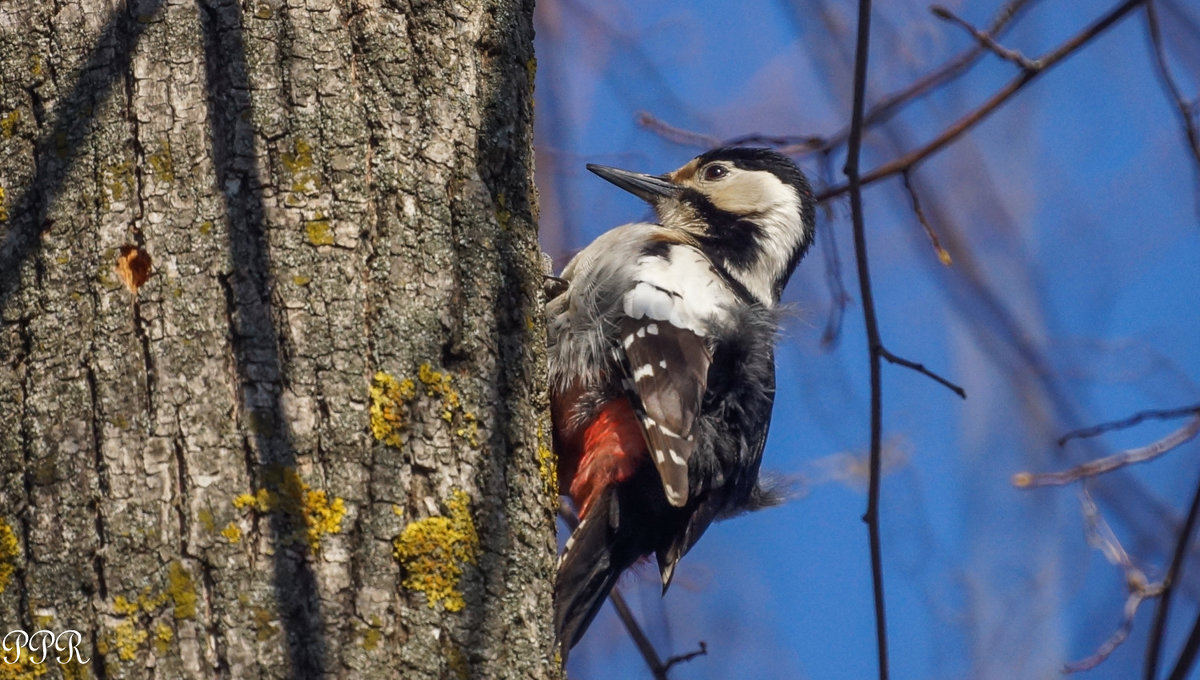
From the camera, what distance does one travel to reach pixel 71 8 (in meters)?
1.80

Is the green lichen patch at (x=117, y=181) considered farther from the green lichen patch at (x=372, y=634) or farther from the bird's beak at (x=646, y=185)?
the bird's beak at (x=646, y=185)

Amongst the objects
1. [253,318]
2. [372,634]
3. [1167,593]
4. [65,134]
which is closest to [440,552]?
[372,634]

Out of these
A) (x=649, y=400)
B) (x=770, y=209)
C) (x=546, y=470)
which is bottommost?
(x=546, y=470)

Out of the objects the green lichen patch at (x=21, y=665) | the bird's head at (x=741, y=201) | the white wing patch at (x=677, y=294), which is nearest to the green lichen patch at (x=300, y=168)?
the green lichen patch at (x=21, y=665)

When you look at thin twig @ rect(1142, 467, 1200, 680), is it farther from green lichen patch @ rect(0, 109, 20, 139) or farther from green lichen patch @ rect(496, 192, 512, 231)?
green lichen patch @ rect(0, 109, 20, 139)

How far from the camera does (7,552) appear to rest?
1.57 m

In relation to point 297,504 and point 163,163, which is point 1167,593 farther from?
point 163,163

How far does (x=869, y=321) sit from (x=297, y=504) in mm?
1581

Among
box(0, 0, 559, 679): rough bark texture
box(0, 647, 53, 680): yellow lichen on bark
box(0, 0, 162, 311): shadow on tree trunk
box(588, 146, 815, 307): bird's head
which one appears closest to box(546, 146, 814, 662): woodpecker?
box(588, 146, 815, 307): bird's head

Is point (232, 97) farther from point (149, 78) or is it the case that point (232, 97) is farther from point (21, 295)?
point (21, 295)

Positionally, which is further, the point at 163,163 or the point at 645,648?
the point at 645,648

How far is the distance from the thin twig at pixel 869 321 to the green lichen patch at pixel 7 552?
176 centimetres

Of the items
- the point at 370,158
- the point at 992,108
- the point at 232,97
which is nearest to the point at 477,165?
the point at 370,158

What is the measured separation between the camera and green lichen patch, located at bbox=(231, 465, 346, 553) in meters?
1.58
